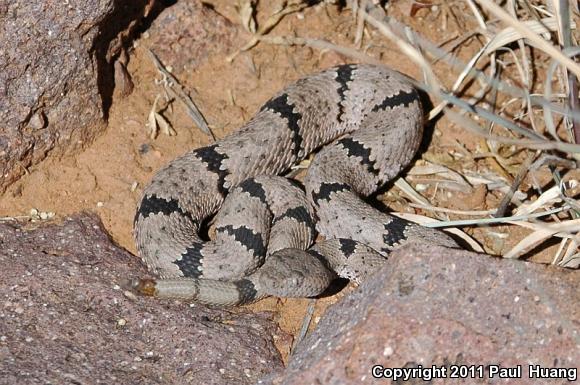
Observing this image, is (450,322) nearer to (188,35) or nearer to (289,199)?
(289,199)

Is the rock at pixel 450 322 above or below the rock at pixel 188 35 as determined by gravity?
below

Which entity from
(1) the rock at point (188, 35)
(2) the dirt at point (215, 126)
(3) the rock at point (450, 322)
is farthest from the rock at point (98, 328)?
(1) the rock at point (188, 35)

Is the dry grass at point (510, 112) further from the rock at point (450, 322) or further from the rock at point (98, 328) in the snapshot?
the rock at point (98, 328)

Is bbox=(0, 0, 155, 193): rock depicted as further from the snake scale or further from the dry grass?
the dry grass

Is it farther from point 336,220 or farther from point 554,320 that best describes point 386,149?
point 554,320

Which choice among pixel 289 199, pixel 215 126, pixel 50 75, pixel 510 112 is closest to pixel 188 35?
pixel 215 126

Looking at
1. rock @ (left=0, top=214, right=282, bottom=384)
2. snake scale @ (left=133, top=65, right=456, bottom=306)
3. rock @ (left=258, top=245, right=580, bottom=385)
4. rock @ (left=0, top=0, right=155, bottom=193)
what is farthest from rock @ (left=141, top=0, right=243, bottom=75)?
rock @ (left=258, top=245, right=580, bottom=385)
